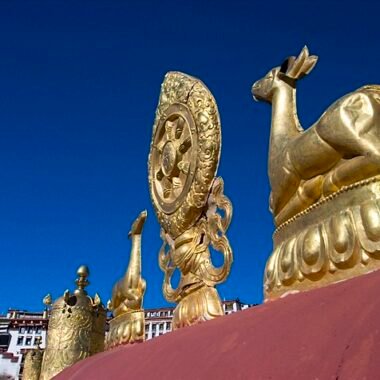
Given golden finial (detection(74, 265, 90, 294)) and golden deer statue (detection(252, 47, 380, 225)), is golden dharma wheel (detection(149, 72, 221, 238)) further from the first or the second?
golden finial (detection(74, 265, 90, 294))

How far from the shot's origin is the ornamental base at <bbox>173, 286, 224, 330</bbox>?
2467 millimetres

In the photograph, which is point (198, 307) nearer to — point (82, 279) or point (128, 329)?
point (128, 329)

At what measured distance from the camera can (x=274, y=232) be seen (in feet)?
6.47

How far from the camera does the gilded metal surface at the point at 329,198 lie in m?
1.48

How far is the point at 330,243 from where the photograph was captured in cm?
156

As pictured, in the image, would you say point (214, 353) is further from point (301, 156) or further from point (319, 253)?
point (301, 156)

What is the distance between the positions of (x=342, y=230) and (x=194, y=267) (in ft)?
4.29

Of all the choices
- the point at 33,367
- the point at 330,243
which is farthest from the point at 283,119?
the point at 33,367

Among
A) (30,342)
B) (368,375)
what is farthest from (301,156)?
(30,342)

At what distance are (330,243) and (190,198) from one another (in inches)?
54.8

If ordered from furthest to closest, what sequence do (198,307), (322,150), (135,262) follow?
(135,262)
(198,307)
(322,150)

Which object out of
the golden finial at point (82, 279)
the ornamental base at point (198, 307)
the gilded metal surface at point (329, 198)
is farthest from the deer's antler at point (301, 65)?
the golden finial at point (82, 279)

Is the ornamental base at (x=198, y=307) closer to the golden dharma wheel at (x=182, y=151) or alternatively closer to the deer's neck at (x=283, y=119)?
the golden dharma wheel at (x=182, y=151)

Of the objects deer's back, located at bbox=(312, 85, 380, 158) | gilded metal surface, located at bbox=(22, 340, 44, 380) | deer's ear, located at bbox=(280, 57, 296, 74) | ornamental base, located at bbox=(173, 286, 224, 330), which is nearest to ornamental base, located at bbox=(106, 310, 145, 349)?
ornamental base, located at bbox=(173, 286, 224, 330)
